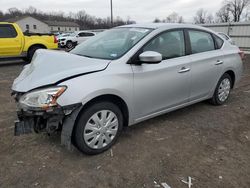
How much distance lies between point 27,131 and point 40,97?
1.64 feet

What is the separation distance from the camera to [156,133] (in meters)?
3.73

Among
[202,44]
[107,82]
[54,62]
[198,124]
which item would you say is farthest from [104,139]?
[202,44]

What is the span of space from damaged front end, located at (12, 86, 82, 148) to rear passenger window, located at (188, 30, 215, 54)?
2.39 metres

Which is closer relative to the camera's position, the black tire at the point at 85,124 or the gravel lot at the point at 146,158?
the gravel lot at the point at 146,158

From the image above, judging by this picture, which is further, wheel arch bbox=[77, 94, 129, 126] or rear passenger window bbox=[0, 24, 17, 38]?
rear passenger window bbox=[0, 24, 17, 38]

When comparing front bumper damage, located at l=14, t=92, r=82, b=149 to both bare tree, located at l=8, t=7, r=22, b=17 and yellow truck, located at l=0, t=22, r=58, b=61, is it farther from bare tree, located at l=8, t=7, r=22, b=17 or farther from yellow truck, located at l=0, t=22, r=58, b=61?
bare tree, located at l=8, t=7, r=22, b=17

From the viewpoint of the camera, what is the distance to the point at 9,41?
10023 mm

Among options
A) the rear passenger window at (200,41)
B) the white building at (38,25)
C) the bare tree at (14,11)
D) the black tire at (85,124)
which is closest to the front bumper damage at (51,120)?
the black tire at (85,124)

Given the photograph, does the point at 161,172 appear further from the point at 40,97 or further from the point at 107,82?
the point at 40,97

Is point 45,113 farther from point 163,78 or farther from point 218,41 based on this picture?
point 218,41

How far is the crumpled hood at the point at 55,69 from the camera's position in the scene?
282 cm

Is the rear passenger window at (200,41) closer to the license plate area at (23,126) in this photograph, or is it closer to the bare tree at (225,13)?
the license plate area at (23,126)

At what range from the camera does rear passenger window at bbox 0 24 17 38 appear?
32.9 ft

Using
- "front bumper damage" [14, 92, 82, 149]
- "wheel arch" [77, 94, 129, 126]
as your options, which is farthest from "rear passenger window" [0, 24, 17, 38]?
"wheel arch" [77, 94, 129, 126]
